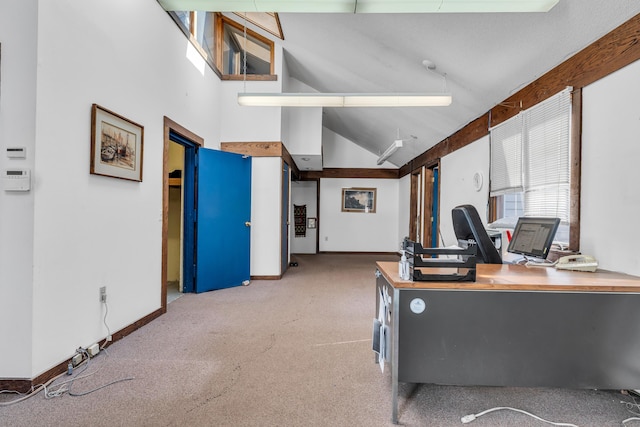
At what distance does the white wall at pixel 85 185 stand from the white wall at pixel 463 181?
326 cm

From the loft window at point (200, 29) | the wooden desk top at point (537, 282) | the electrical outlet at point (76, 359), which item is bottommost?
the electrical outlet at point (76, 359)

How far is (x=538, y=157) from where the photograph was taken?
278 centimetres

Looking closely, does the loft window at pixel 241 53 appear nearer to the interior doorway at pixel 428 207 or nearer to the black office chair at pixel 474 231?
the interior doorway at pixel 428 207

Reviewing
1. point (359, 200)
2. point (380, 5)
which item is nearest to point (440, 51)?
point (380, 5)

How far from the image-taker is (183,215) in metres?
4.20

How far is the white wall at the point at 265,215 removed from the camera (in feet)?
16.3

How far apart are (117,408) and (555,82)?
3.90 meters

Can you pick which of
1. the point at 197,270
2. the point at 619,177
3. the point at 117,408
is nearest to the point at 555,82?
the point at 619,177

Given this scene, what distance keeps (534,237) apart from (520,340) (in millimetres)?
1025

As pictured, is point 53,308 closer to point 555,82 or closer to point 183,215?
point 183,215

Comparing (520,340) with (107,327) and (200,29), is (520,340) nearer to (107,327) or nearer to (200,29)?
(107,327)

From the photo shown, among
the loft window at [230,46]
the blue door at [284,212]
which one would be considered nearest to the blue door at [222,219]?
the blue door at [284,212]

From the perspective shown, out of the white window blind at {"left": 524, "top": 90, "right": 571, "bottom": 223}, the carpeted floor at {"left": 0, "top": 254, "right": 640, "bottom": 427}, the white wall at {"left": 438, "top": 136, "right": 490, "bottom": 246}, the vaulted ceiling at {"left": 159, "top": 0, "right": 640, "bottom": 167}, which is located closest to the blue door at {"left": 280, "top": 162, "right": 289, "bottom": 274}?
the vaulted ceiling at {"left": 159, "top": 0, "right": 640, "bottom": 167}

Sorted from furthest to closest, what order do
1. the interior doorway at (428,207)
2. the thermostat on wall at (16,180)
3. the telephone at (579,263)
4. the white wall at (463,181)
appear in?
the interior doorway at (428,207) → the white wall at (463,181) → the telephone at (579,263) → the thermostat on wall at (16,180)
